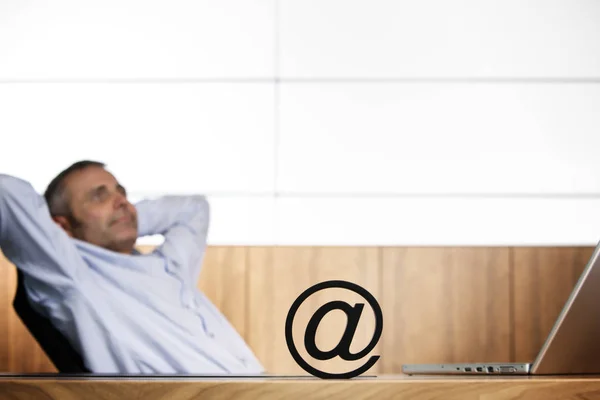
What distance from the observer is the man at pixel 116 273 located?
6.89 feet

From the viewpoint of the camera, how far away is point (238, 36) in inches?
111

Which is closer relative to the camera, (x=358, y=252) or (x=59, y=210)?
(x=59, y=210)

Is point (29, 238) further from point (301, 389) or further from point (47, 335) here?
point (301, 389)

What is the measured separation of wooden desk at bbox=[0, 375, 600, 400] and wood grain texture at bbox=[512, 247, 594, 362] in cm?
171

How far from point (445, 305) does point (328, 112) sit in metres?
0.77

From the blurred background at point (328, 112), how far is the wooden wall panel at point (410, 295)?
0.34ft

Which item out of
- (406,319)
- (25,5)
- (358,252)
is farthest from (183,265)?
(25,5)

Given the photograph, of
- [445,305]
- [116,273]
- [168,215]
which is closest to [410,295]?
[445,305]

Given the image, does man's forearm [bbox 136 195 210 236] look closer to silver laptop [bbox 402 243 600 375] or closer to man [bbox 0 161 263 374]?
man [bbox 0 161 263 374]

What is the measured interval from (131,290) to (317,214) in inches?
28.5

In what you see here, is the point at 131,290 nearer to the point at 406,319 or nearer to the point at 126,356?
the point at 126,356

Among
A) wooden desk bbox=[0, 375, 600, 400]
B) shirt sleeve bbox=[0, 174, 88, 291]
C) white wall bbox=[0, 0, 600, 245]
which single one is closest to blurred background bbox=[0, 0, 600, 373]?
white wall bbox=[0, 0, 600, 245]

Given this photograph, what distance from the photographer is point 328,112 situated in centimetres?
278

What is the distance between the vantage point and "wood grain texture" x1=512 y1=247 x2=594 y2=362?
261 cm
